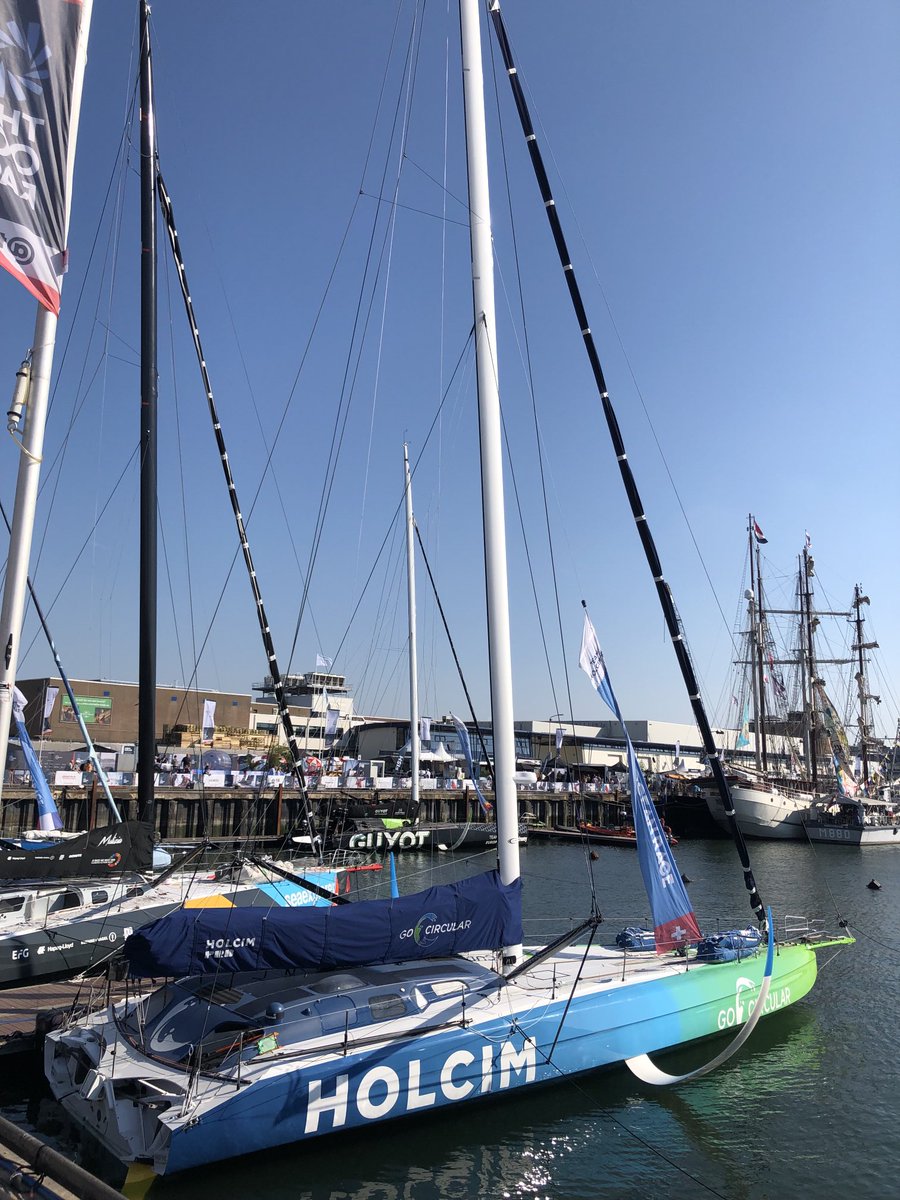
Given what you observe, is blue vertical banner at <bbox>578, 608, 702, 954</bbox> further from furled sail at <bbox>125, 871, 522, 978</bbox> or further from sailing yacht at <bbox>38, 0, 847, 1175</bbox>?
furled sail at <bbox>125, 871, 522, 978</bbox>

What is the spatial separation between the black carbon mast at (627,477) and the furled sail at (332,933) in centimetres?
419

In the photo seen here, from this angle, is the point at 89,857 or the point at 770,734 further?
the point at 770,734

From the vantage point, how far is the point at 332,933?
37.1ft

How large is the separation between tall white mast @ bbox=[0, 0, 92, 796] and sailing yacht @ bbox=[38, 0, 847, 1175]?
442 cm

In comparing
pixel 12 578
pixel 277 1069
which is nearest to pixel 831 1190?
pixel 277 1069

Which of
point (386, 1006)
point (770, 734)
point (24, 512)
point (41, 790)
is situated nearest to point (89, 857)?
point (41, 790)

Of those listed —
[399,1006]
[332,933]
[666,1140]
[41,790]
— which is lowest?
[666,1140]

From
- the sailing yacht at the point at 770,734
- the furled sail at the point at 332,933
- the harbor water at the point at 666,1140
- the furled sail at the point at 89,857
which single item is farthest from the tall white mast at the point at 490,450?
the sailing yacht at the point at 770,734

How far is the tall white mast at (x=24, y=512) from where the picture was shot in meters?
12.2

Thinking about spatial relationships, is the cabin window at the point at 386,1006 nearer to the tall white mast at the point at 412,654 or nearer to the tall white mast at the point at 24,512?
the tall white mast at the point at 24,512

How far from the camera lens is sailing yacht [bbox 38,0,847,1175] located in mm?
9508

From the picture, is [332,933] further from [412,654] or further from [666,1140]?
[412,654]

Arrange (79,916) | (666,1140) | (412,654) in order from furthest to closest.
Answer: (412,654) < (79,916) < (666,1140)

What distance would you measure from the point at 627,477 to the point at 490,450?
319cm
